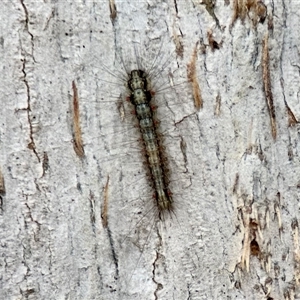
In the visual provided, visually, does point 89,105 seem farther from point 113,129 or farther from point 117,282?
point 117,282

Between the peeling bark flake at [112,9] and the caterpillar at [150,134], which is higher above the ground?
the peeling bark flake at [112,9]

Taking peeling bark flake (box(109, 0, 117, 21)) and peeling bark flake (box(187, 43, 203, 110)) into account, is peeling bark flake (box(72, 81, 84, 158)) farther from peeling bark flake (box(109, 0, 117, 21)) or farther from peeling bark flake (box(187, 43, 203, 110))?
peeling bark flake (box(187, 43, 203, 110))

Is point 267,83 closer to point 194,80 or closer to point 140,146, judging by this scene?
point 194,80

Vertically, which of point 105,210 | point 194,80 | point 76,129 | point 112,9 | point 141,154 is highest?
point 112,9

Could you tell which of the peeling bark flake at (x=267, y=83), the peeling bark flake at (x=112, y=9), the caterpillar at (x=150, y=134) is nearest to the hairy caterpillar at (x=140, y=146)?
the caterpillar at (x=150, y=134)

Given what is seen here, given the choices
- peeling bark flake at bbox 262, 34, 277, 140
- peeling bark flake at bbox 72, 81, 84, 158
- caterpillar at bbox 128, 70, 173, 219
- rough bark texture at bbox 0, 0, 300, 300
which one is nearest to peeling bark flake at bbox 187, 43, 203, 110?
rough bark texture at bbox 0, 0, 300, 300

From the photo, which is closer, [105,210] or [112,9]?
[112,9]

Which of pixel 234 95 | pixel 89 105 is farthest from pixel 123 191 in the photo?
pixel 234 95

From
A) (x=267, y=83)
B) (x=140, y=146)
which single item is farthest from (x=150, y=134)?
(x=267, y=83)

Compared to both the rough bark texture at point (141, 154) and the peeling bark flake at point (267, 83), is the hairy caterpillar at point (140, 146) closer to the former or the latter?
the rough bark texture at point (141, 154)
